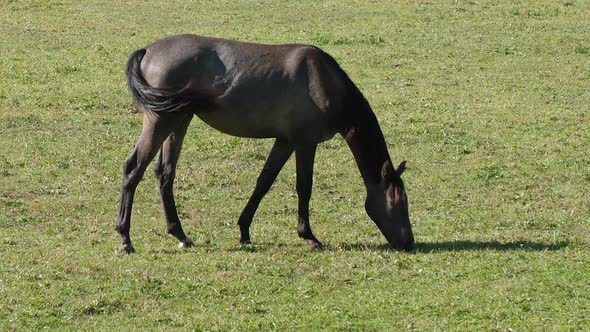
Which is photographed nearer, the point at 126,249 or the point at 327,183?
the point at 126,249

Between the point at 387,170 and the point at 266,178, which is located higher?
the point at 387,170

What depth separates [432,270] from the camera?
11430mm

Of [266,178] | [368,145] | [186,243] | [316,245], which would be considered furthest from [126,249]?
[368,145]

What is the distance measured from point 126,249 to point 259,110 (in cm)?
196

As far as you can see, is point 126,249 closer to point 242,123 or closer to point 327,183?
point 242,123

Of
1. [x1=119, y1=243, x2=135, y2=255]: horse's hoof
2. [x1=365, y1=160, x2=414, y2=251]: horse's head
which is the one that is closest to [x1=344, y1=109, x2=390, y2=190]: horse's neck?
[x1=365, y1=160, x2=414, y2=251]: horse's head

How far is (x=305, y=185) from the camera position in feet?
42.1

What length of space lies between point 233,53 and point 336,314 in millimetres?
3666

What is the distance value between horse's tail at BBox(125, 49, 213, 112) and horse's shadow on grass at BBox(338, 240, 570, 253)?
205cm

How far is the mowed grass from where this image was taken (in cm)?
1030

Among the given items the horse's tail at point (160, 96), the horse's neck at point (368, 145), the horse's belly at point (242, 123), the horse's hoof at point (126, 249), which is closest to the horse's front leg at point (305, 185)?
the horse's belly at point (242, 123)

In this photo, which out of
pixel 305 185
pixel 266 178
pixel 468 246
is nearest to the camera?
pixel 468 246

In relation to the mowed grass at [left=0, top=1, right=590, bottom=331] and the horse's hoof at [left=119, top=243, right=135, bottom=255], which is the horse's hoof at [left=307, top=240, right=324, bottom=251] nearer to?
the mowed grass at [left=0, top=1, right=590, bottom=331]

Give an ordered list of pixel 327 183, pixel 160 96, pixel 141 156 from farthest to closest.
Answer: pixel 327 183
pixel 141 156
pixel 160 96
